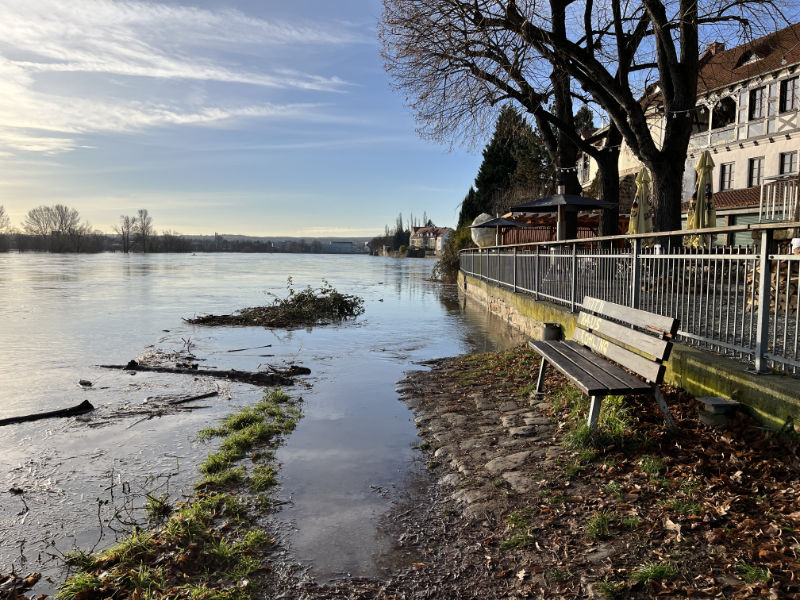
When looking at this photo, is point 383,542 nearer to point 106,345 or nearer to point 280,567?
point 280,567

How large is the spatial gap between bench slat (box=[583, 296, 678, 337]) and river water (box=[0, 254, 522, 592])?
7.89 ft

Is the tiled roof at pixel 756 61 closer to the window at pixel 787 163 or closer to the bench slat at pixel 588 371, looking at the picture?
the window at pixel 787 163

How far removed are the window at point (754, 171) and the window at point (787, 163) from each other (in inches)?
51.3

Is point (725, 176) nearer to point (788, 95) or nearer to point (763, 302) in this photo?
point (788, 95)

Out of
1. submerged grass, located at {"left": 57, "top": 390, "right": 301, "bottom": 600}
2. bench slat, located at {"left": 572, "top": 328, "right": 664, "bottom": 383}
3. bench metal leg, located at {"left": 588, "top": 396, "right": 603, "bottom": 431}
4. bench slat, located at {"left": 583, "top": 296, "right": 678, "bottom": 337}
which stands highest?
bench slat, located at {"left": 583, "top": 296, "right": 678, "bottom": 337}

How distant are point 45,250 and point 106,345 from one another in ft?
505

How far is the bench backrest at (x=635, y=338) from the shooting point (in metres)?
4.68

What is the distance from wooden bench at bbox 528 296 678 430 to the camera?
4.67 metres

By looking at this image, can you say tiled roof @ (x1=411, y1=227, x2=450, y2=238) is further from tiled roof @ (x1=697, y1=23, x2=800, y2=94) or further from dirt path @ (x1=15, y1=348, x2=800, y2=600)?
dirt path @ (x1=15, y1=348, x2=800, y2=600)

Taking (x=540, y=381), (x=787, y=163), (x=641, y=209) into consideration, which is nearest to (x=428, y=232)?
(x=787, y=163)

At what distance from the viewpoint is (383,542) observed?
376cm

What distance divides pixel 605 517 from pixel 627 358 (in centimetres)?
194

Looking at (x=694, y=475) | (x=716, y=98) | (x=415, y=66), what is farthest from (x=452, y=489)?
(x=716, y=98)

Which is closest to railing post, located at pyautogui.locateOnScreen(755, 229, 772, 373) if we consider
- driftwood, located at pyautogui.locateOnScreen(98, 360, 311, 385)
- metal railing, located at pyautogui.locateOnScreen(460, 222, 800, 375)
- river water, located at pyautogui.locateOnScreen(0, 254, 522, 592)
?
metal railing, located at pyautogui.locateOnScreen(460, 222, 800, 375)
